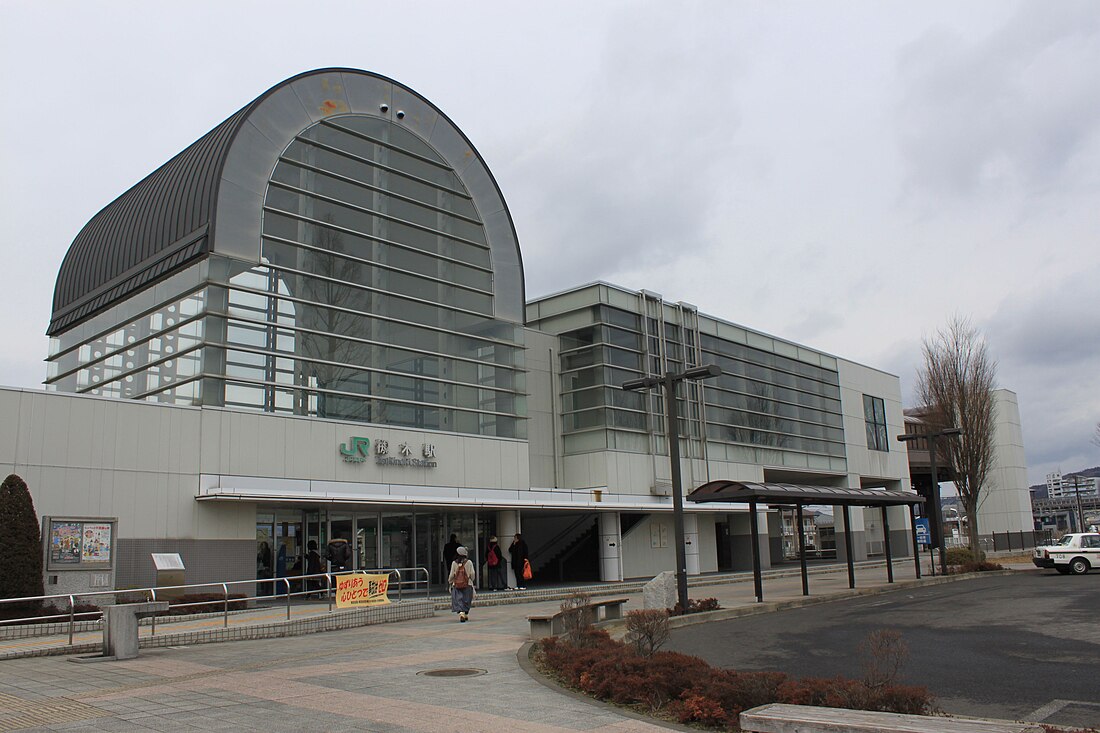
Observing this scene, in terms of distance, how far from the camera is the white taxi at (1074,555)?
33250 mm

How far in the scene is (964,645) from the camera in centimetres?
1424

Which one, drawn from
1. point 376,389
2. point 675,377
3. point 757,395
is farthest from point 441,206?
point 757,395

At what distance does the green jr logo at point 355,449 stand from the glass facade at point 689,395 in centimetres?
1227

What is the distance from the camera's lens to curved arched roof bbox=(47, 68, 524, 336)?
89.5ft

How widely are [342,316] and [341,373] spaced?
1.94m

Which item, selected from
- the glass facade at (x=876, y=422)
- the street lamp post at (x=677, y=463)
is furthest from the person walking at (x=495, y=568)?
the glass facade at (x=876, y=422)

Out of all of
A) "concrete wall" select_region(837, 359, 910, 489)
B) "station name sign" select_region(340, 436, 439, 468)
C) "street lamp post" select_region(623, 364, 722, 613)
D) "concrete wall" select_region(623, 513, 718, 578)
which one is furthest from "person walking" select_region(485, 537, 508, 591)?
"concrete wall" select_region(837, 359, 910, 489)

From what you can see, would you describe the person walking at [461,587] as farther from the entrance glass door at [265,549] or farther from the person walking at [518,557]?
the person walking at [518,557]

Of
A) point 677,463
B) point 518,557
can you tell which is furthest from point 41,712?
point 518,557

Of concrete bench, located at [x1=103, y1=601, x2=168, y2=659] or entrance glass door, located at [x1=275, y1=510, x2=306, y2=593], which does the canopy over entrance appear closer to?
entrance glass door, located at [x1=275, y1=510, x2=306, y2=593]

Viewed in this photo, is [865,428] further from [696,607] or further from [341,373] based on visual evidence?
[696,607]

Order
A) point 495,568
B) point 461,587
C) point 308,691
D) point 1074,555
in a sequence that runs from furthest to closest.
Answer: point 1074,555 → point 495,568 → point 461,587 → point 308,691

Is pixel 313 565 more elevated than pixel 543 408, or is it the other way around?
pixel 543 408

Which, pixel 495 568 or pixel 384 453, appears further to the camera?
pixel 495 568
